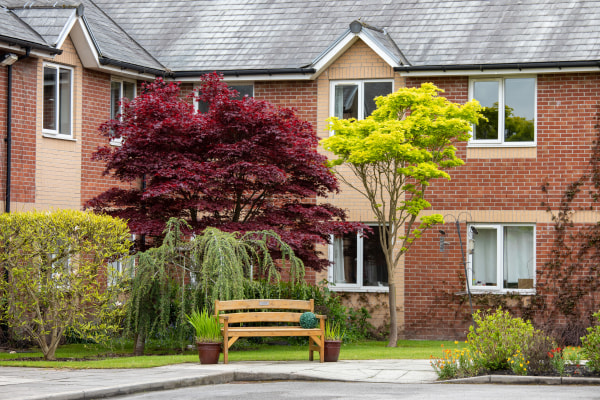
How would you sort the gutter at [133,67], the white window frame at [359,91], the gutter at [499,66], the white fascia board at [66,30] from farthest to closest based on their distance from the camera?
the white window frame at [359,91]
the gutter at [133,67]
the gutter at [499,66]
the white fascia board at [66,30]

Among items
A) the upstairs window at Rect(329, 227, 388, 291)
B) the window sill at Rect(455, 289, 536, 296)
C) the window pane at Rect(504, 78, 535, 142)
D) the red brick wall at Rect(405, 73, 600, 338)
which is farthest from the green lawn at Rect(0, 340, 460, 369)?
the window pane at Rect(504, 78, 535, 142)

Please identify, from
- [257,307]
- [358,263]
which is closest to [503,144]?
[358,263]

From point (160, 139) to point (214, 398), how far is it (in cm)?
756

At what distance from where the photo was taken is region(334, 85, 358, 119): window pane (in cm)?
2253

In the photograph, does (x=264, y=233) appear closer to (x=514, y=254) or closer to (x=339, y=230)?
(x=339, y=230)

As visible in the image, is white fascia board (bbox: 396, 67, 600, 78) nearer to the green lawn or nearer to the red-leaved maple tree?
the red-leaved maple tree

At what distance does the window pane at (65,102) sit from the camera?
67.7 ft

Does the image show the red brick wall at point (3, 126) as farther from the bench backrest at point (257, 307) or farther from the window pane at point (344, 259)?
the window pane at point (344, 259)

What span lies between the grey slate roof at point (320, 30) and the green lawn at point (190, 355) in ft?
22.4

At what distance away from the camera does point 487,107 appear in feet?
71.2

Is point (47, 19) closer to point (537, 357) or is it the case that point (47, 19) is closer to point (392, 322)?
point (392, 322)

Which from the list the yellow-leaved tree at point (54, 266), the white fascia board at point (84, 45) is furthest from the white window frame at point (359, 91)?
the yellow-leaved tree at point (54, 266)

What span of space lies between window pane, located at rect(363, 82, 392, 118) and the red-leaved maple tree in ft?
13.1

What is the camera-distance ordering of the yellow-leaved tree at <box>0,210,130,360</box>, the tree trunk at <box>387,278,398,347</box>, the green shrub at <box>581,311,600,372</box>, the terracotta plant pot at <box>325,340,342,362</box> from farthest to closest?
the tree trunk at <box>387,278,398,347</box>, the yellow-leaved tree at <box>0,210,130,360</box>, the terracotta plant pot at <box>325,340,342,362</box>, the green shrub at <box>581,311,600,372</box>
